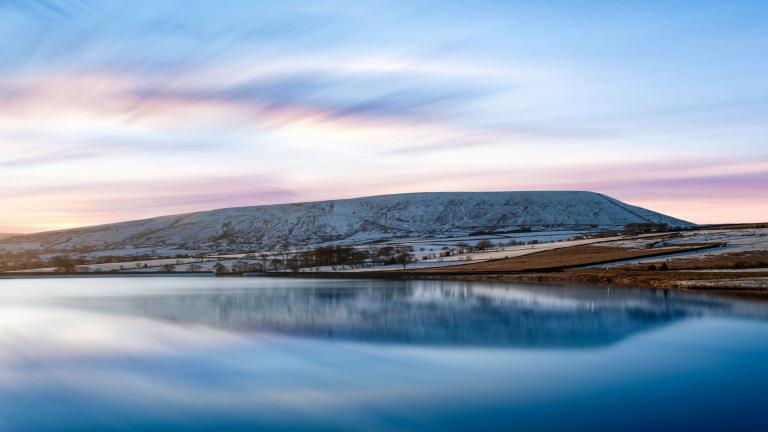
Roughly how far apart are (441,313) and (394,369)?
18003 mm

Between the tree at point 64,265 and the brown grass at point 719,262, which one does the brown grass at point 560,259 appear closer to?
the brown grass at point 719,262

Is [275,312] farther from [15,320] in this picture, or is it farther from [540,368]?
[540,368]

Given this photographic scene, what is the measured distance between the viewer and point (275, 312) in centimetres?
4138

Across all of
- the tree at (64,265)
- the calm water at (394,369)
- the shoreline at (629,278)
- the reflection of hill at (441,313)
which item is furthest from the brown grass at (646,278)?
the tree at (64,265)

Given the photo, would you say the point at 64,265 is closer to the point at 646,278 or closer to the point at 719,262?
the point at 646,278

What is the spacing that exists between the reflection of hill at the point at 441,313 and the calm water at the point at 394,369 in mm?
204

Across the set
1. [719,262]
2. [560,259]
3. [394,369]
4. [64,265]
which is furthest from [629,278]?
[64,265]

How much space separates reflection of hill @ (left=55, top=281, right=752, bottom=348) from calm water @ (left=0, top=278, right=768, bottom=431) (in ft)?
0.67

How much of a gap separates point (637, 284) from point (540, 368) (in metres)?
44.6

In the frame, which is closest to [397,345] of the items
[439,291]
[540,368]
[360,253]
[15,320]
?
[540,368]

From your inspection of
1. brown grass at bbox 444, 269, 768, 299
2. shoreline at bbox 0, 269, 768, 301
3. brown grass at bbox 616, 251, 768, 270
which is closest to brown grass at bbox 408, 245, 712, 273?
shoreline at bbox 0, 269, 768, 301

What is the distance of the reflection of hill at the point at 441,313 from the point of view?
2872 cm

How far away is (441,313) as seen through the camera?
38.7m

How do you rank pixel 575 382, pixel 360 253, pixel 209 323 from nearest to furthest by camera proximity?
pixel 575 382, pixel 209 323, pixel 360 253
